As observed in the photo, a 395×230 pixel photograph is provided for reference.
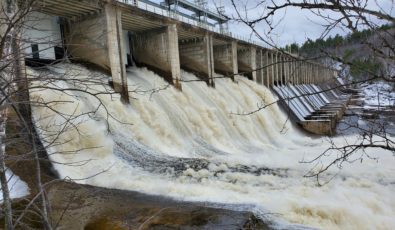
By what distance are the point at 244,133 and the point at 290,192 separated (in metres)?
7.95

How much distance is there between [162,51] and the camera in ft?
48.6

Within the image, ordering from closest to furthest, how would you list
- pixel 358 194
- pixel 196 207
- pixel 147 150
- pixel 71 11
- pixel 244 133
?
pixel 196 207 < pixel 358 194 < pixel 147 150 < pixel 71 11 < pixel 244 133

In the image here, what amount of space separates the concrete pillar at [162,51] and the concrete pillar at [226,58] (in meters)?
6.34

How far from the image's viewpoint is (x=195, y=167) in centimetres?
753

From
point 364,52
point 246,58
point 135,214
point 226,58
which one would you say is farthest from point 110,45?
point 246,58

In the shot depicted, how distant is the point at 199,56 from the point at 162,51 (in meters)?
3.41

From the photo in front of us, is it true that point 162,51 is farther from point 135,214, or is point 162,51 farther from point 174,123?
point 135,214

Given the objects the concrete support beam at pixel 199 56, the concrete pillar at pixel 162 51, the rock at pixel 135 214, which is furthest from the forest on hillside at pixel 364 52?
the concrete support beam at pixel 199 56

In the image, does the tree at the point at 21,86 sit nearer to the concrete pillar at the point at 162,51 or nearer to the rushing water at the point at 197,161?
the rushing water at the point at 197,161

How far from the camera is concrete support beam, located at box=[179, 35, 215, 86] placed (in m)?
17.6

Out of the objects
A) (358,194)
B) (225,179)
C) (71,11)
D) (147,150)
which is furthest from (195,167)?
(71,11)

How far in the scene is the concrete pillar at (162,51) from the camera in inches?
574

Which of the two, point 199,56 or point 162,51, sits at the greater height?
point 162,51

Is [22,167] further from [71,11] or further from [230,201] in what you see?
[71,11]
